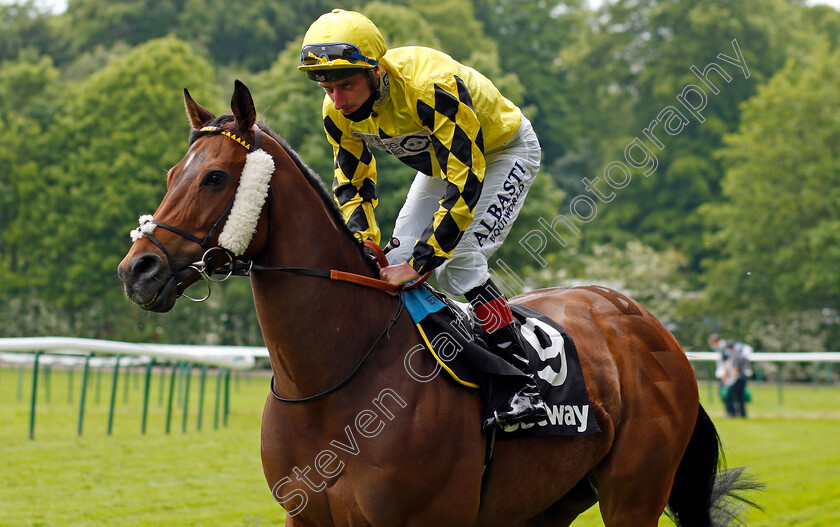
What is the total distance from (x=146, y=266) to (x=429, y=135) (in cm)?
122

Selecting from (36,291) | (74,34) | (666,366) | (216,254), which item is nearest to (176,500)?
(666,366)

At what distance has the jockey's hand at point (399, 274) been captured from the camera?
324cm

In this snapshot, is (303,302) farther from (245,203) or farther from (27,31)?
(27,31)

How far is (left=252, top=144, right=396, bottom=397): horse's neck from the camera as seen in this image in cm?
300

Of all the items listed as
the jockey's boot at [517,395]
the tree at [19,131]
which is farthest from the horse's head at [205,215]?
the tree at [19,131]

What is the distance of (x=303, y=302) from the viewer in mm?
3021

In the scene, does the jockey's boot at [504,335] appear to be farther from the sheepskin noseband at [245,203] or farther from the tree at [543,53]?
the tree at [543,53]

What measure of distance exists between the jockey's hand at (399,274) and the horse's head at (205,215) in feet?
1.69

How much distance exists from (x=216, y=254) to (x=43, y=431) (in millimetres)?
8897

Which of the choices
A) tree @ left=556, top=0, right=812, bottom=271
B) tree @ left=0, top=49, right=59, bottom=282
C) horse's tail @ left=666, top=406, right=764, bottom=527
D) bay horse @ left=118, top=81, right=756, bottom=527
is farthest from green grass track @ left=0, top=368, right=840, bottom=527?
tree @ left=556, top=0, right=812, bottom=271

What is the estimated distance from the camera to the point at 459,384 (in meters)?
3.25

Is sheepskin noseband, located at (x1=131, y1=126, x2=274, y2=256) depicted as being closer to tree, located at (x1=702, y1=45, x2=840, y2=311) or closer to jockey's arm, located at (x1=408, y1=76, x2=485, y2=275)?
jockey's arm, located at (x1=408, y1=76, x2=485, y2=275)

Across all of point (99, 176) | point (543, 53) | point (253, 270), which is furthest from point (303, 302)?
point (543, 53)

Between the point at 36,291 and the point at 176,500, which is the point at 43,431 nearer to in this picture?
the point at 176,500
